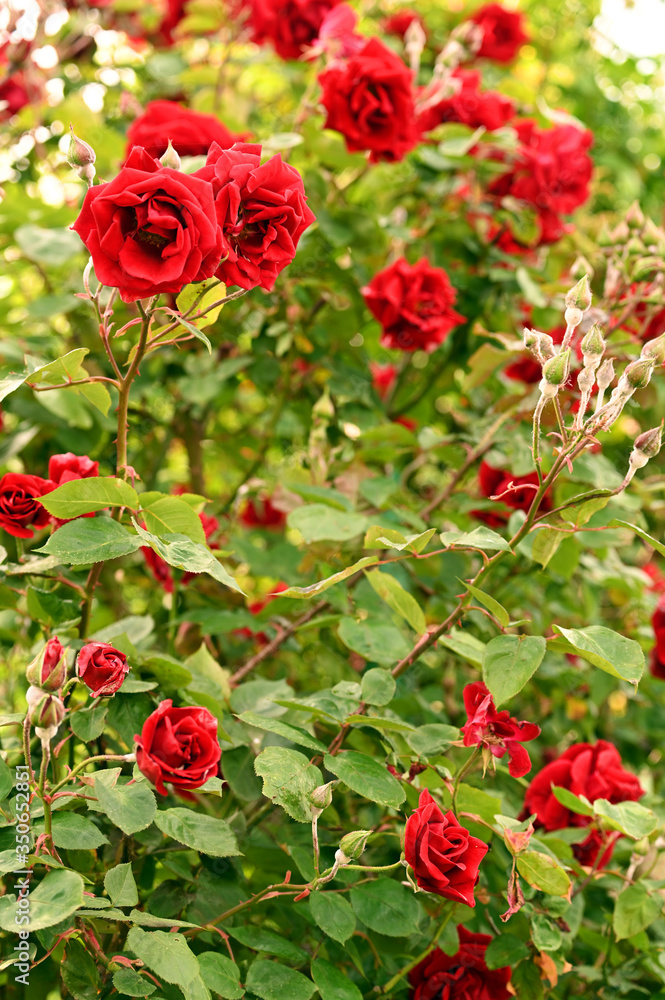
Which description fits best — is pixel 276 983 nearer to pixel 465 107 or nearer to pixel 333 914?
pixel 333 914

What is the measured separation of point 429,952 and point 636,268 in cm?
100

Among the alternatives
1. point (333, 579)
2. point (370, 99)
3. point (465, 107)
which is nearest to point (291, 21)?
point (465, 107)

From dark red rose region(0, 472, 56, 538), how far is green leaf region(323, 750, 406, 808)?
17.4 inches

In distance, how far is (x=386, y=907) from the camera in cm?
96

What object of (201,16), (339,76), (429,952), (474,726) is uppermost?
(339,76)

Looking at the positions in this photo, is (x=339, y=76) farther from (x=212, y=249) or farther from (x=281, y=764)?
(x=281, y=764)

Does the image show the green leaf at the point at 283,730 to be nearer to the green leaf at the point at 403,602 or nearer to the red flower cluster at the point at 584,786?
the green leaf at the point at 403,602

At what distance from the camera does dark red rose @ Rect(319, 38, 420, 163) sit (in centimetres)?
136

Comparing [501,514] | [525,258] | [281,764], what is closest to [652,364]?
[281,764]

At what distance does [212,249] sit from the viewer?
79 cm

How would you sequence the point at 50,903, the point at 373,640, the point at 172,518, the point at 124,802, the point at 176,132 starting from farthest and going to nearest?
the point at 176,132 → the point at 373,640 → the point at 172,518 → the point at 124,802 → the point at 50,903

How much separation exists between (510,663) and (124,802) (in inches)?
15.5
